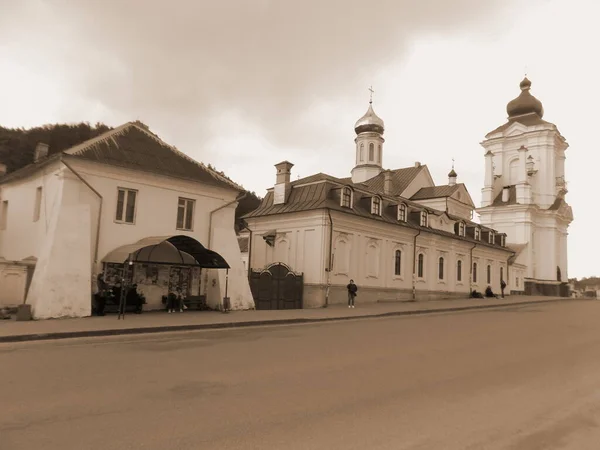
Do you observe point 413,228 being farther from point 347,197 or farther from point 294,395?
point 294,395

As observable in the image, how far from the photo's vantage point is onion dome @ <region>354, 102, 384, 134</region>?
51531 millimetres

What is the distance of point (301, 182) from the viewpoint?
30969mm

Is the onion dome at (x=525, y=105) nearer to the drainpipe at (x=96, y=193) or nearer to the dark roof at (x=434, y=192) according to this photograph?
the dark roof at (x=434, y=192)

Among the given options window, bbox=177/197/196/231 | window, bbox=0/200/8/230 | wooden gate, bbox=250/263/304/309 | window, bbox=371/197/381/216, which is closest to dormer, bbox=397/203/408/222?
window, bbox=371/197/381/216

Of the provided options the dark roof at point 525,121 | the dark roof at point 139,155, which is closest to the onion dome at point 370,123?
the dark roof at point 525,121

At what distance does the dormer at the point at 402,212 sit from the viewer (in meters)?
33.3

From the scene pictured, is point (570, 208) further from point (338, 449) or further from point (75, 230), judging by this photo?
point (338, 449)

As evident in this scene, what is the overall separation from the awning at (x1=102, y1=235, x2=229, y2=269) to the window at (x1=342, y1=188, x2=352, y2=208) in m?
11.0

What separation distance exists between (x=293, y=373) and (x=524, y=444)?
4.25m

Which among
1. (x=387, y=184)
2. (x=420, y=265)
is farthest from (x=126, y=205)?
(x=387, y=184)

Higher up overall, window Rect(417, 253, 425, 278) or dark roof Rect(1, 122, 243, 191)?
dark roof Rect(1, 122, 243, 191)

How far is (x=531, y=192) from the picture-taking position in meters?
63.9

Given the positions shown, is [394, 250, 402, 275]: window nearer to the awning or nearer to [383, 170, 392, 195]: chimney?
[383, 170, 392, 195]: chimney

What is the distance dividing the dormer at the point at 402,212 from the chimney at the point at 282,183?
7874 mm
